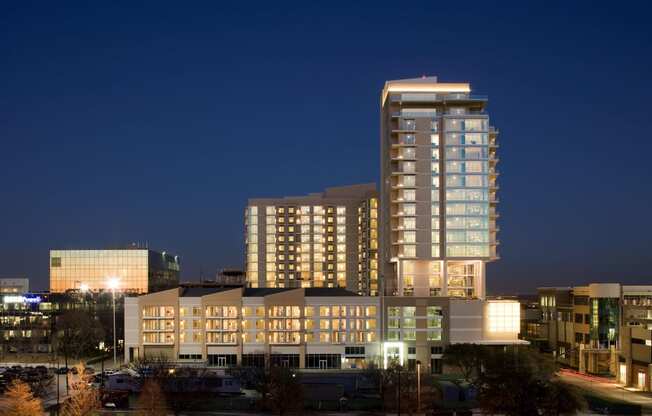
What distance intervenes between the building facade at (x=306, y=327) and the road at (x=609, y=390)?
15.2m

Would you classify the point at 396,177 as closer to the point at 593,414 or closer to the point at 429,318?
the point at 429,318

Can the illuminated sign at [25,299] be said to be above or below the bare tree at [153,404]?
above

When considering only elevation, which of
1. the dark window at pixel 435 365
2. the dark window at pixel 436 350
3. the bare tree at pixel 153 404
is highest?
the bare tree at pixel 153 404

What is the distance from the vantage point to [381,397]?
243ft

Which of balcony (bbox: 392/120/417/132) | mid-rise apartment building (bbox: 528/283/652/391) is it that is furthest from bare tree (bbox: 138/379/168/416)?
balcony (bbox: 392/120/417/132)

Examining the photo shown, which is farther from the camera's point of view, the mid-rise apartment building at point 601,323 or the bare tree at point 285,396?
the mid-rise apartment building at point 601,323

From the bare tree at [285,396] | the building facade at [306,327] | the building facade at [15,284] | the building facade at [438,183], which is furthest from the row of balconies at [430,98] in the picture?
the building facade at [15,284]

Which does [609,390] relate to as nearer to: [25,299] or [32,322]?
[32,322]

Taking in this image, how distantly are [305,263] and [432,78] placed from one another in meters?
76.5

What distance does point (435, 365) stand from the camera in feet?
358

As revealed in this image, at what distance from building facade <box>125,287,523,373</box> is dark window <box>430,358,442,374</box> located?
0.15 meters

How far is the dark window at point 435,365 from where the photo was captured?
108125 millimetres

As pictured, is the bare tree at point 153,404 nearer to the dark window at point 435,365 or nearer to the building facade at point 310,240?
the dark window at point 435,365

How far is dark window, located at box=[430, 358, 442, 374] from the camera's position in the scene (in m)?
108
